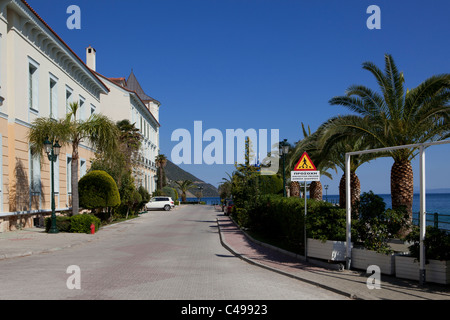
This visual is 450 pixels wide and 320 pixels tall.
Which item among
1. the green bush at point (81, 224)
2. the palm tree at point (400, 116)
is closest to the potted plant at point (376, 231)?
the palm tree at point (400, 116)

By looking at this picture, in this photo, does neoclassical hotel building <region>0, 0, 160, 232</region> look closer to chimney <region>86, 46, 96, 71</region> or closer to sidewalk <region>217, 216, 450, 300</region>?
sidewalk <region>217, 216, 450, 300</region>

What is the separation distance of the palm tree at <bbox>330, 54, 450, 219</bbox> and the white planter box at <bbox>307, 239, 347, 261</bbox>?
4.16 m

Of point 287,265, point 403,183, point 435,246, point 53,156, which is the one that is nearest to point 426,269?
point 435,246

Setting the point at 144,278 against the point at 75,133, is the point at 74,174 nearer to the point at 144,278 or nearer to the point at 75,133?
the point at 75,133

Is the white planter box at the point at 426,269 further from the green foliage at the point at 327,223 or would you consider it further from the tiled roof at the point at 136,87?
the tiled roof at the point at 136,87

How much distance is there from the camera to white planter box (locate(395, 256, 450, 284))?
7848mm

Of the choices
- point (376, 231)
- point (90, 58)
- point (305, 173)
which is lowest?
point (376, 231)

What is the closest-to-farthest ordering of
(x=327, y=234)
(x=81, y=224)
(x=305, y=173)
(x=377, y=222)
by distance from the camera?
1. (x=377, y=222)
2. (x=327, y=234)
3. (x=305, y=173)
4. (x=81, y=224)

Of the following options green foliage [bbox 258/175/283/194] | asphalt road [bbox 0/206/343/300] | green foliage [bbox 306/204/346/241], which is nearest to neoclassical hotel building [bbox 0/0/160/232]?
asphalt road [bbox 0/206/343/300]

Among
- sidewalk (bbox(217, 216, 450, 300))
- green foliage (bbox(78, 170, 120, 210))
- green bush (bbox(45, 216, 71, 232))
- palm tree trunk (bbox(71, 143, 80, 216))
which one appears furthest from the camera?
green foliage (bbox(78, 170, 120, 210))

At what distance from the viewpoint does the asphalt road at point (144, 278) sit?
7.32 meters

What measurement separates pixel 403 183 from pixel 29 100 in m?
18.2

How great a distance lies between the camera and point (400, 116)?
14.1 metres

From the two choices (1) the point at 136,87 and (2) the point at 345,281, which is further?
(1) the point at 136,87
